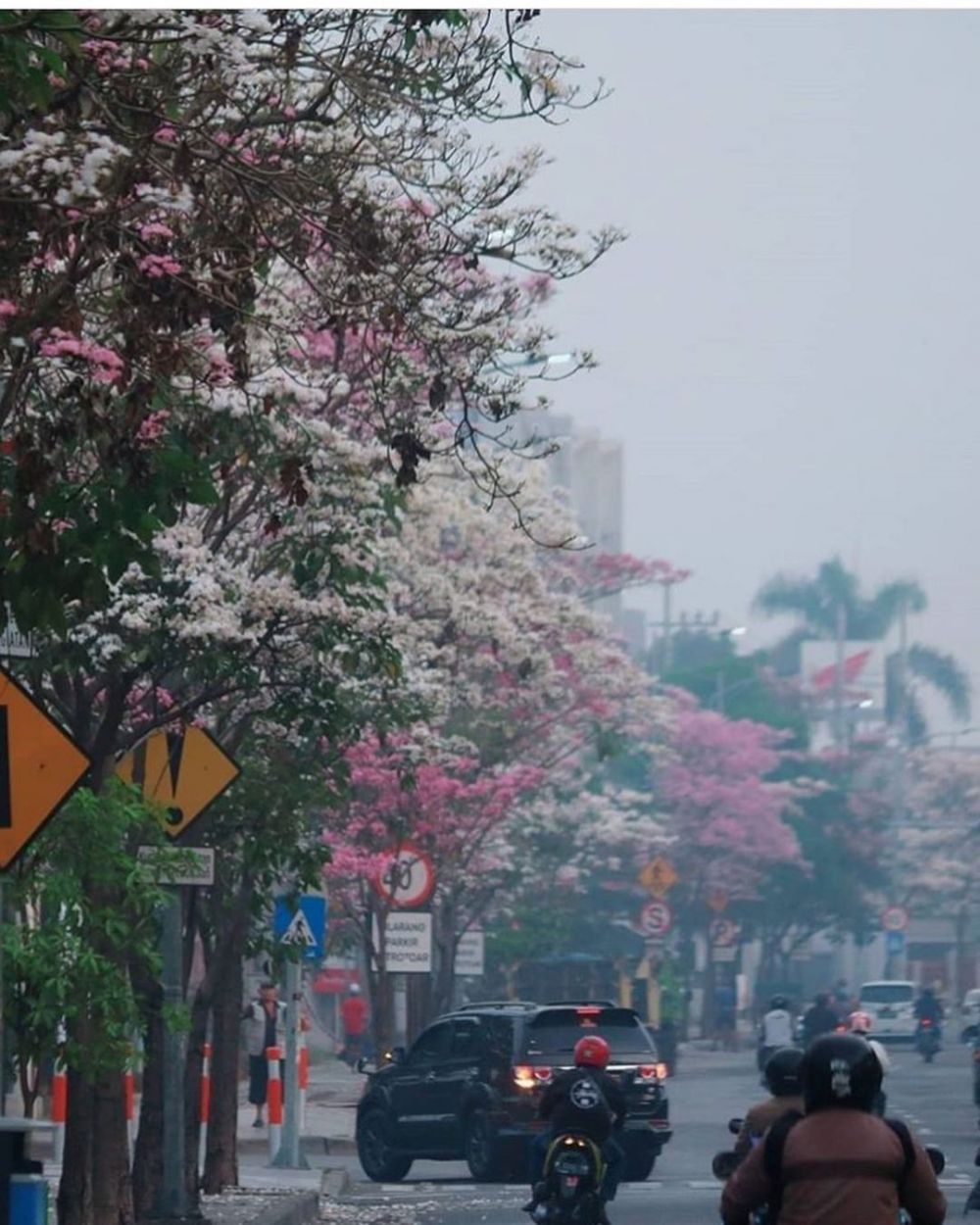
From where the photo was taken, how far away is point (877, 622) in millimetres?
133000

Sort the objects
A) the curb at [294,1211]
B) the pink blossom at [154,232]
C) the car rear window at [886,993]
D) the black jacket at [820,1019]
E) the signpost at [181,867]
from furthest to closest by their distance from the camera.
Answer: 1. the car rear window at [886,993]
2. the black jacket at [820,1019]
3. the curb at [294,1211]
4. the signpost at [181,867]
5. the pink blossom at [154,232]

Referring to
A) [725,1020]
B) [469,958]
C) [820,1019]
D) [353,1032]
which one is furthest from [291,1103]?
[725,1020]

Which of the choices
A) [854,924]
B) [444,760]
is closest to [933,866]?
[854,924]

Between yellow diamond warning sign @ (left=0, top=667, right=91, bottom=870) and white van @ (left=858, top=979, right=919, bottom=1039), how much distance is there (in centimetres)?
6342

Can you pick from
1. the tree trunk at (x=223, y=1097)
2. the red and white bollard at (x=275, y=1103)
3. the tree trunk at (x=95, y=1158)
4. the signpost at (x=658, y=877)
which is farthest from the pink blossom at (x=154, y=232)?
the signpost at (x=658, y=877)

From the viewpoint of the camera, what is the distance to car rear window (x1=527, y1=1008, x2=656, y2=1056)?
2691 cm

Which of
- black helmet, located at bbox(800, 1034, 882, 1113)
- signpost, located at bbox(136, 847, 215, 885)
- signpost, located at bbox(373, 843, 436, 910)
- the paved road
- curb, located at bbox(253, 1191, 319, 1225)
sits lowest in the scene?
the paved road

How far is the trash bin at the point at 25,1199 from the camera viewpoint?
1014 centimetres

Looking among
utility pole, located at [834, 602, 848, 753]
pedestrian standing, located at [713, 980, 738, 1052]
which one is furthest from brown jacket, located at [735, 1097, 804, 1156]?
utility pole, located at [834, 602, 848, 753]

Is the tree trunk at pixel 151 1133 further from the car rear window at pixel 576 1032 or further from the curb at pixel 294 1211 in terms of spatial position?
the car rear window at pixel 576 1032

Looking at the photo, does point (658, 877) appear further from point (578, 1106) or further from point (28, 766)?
point (28, 766)

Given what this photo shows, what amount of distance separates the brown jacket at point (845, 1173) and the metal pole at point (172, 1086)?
993 centimetres

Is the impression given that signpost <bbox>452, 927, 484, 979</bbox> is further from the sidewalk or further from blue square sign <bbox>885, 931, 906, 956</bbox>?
blue square sign <bbox>885, 931, 906, 956</bbox>

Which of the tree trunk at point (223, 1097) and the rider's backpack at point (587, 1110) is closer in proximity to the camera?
the rider's backpack at point (587, 1110)
